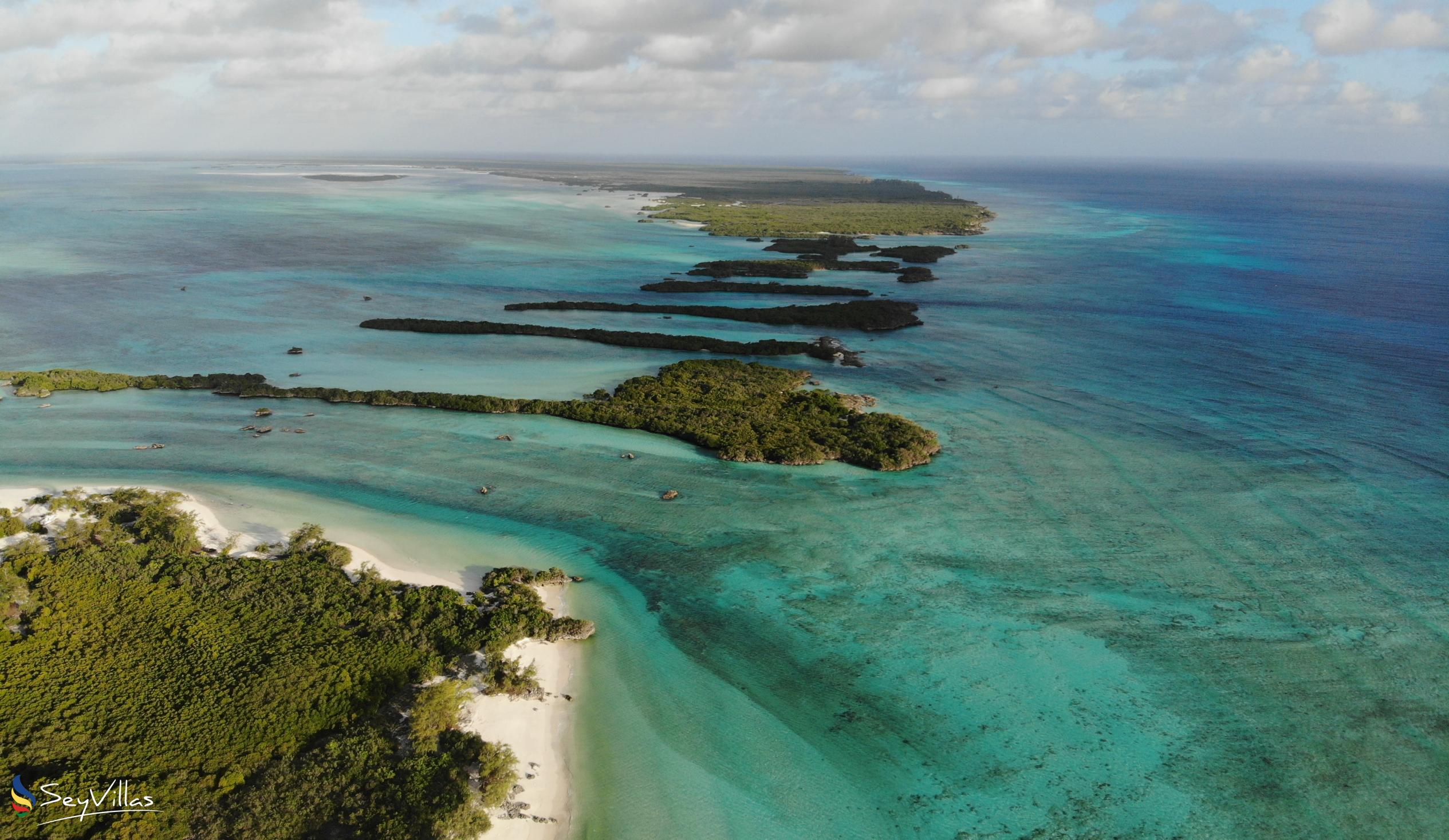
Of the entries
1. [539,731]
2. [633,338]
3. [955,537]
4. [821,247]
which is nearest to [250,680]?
[539,731]

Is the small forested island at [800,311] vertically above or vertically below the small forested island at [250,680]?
above

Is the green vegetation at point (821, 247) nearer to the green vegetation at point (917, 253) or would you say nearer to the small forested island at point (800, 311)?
the green vegetation at point (917, 253)

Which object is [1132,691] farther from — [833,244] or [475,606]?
[833,244]

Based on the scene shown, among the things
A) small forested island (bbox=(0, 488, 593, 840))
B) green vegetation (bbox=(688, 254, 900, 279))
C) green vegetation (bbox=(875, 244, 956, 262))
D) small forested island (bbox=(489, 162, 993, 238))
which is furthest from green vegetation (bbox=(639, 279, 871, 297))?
small forested island (bbox=(0, 488, 593, 840))

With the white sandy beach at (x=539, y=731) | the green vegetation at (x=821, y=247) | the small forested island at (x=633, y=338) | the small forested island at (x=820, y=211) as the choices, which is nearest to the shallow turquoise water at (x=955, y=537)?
the white sandy beach at (x=539, y=731)

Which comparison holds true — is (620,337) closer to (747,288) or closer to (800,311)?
(800,311)
